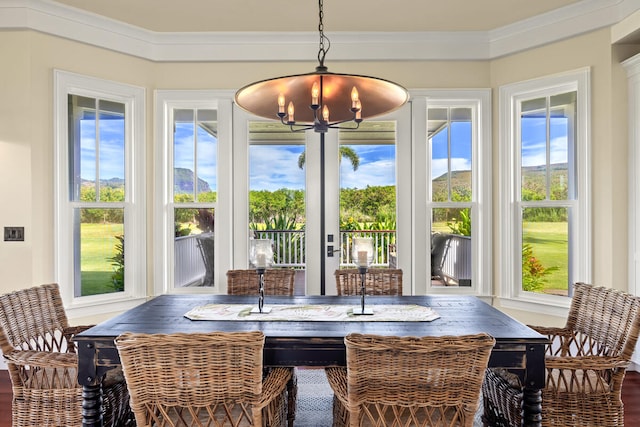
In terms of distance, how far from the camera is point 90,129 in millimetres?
3961

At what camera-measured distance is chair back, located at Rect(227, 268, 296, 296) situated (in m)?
3.26

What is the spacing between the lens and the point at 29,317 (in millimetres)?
2434

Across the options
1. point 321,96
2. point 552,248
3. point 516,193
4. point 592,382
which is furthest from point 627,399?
point 321,96

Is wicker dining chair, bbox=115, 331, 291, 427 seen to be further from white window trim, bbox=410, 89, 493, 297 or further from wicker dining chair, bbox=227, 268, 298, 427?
white window trim, bbox=410, 89, 493, 297

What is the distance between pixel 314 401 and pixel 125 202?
98.9 inches

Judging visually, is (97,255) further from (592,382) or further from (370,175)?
→ (592,382)

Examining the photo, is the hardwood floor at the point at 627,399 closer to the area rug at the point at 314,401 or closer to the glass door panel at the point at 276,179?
the area rug at the point at 314,401

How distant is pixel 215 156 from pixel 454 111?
2395 millimetres

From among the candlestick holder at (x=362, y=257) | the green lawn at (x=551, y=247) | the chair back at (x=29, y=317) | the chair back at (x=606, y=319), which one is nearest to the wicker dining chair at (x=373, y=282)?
the candlestick holder at (x=362, y=257)

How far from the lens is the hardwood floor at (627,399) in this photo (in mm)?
2797

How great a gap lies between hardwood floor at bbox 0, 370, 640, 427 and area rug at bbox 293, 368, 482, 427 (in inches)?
37.2

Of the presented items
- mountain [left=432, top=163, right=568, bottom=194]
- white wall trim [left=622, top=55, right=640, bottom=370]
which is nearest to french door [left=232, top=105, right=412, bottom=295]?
mountain [left=432, top=163, right=568, bottom=194]

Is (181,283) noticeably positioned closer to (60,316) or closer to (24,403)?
(60,316)

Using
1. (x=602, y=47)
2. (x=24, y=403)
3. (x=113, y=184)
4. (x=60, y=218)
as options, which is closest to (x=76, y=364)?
(x=24, y=403)
